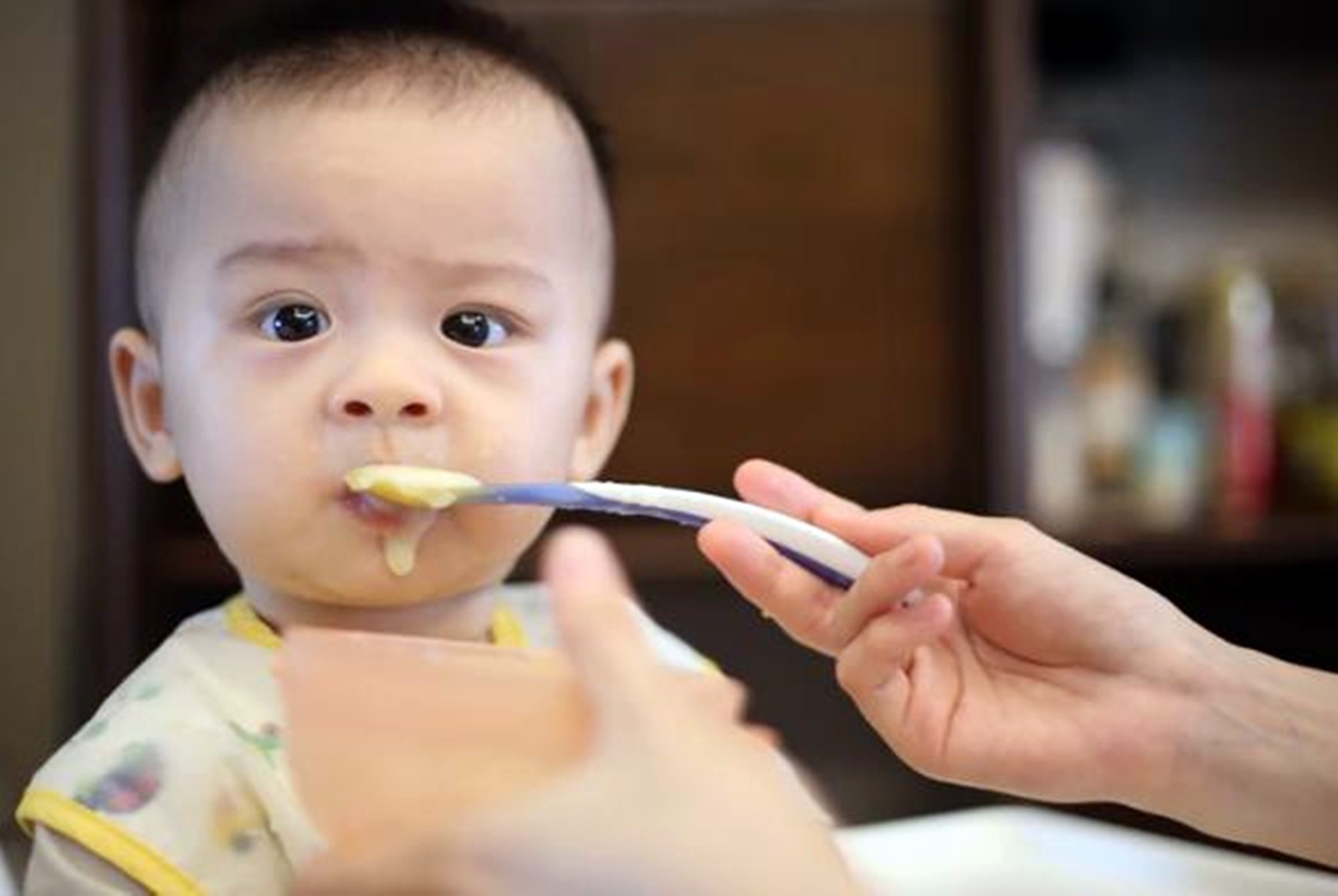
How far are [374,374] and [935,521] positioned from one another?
0.20 m

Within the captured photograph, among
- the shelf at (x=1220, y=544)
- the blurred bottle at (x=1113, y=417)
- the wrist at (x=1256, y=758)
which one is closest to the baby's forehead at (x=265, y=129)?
the wrist at (x=1256, y=758)

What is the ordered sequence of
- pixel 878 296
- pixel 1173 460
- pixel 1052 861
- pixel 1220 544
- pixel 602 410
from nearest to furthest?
pixel 602 410 < pixel 1052 861 < pixel 1220 544 < pixel 878 296 < pixel 1173 460

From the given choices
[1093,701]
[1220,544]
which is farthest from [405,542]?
[1220,544]

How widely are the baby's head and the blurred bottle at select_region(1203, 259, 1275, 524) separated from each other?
86cm

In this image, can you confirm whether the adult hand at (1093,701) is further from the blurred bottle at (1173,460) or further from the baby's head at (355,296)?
the blurred bottle at (1173,460)

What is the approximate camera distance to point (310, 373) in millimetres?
366

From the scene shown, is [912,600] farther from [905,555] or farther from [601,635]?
[601,635]

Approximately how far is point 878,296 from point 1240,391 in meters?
0.34

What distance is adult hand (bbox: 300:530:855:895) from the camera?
10.4 inches

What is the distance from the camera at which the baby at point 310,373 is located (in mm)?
355

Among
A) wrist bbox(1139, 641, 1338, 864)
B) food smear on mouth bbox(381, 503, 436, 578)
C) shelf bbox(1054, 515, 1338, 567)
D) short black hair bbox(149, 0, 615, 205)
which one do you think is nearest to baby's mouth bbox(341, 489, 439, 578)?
food smear on mouth bbox(381, 503, 436, 578)

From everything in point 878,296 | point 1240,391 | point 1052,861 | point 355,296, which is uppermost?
point 355,296

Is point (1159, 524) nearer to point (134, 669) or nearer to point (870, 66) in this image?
point (870, 66)

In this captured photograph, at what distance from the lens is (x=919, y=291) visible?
105cm
